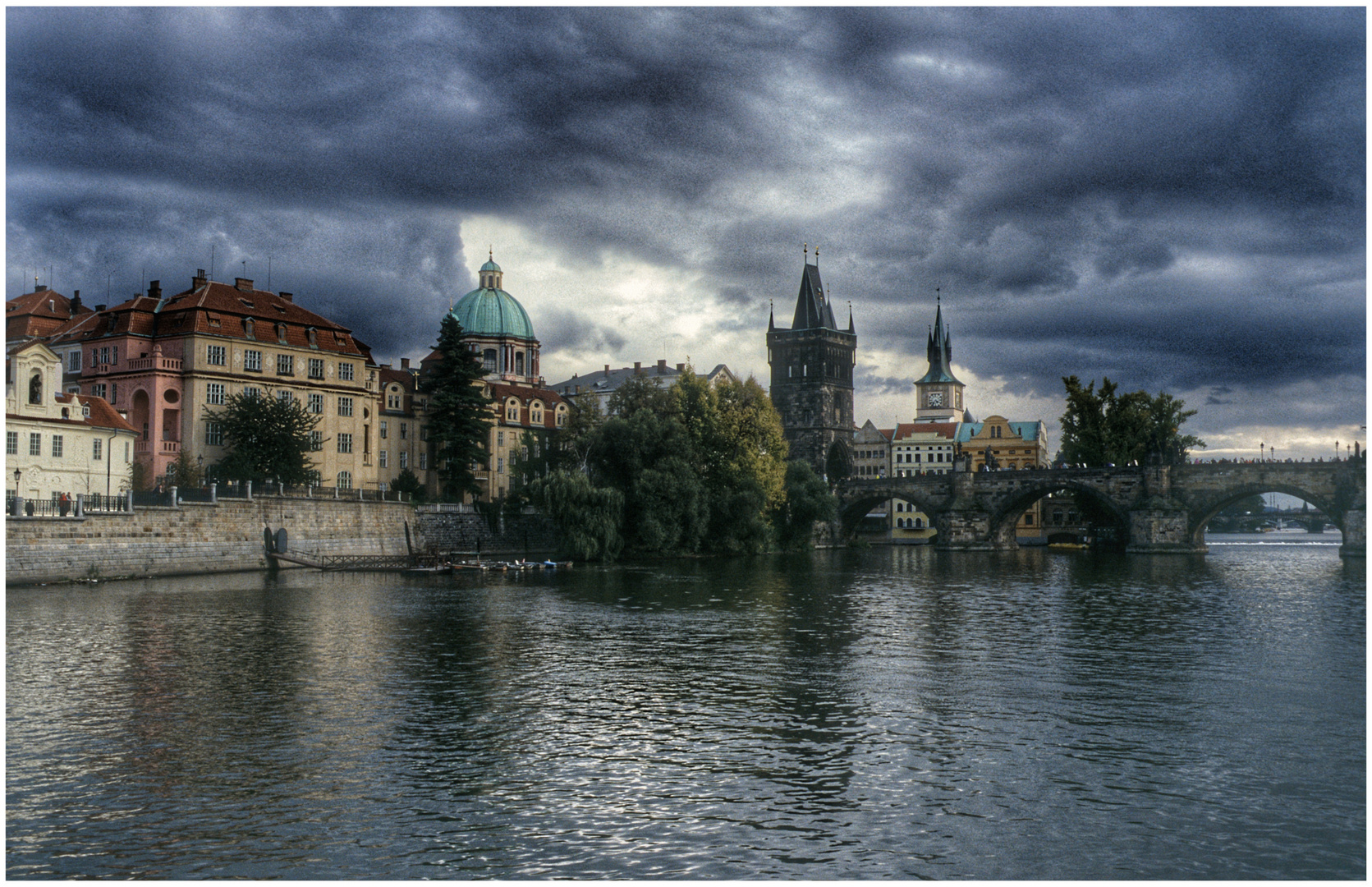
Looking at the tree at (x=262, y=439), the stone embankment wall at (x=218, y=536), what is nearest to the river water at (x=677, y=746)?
the stone embankment wall at (x=218, y=536)

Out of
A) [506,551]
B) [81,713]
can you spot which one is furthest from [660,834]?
[506,551]

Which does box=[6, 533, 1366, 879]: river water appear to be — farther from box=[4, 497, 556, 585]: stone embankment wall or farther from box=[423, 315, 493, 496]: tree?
box=[423, 315, 493, 496]: tree

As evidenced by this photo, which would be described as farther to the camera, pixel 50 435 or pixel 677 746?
pixel 50 435

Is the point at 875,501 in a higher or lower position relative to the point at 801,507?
higher

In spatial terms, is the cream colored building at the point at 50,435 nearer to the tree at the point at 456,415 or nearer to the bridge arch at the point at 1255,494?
the tree at the point at 456,415

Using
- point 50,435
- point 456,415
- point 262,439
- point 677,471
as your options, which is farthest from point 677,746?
point 456,415

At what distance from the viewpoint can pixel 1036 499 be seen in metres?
112

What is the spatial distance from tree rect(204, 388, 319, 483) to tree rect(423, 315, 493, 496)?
41.4 ft

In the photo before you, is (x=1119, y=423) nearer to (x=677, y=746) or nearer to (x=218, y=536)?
(x=218, y=536)

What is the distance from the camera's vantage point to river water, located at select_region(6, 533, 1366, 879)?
14.7 meters

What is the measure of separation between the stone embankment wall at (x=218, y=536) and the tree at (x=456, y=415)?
402cm

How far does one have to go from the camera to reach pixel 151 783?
1745 cm

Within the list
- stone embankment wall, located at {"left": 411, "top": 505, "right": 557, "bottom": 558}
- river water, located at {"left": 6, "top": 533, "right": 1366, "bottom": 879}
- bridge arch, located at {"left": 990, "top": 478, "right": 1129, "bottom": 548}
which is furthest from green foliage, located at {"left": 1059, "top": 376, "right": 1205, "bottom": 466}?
river water, located at {"left": 6, "top": 533, "right": 1366, "bottom": 879}

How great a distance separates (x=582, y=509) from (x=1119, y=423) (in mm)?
56503
